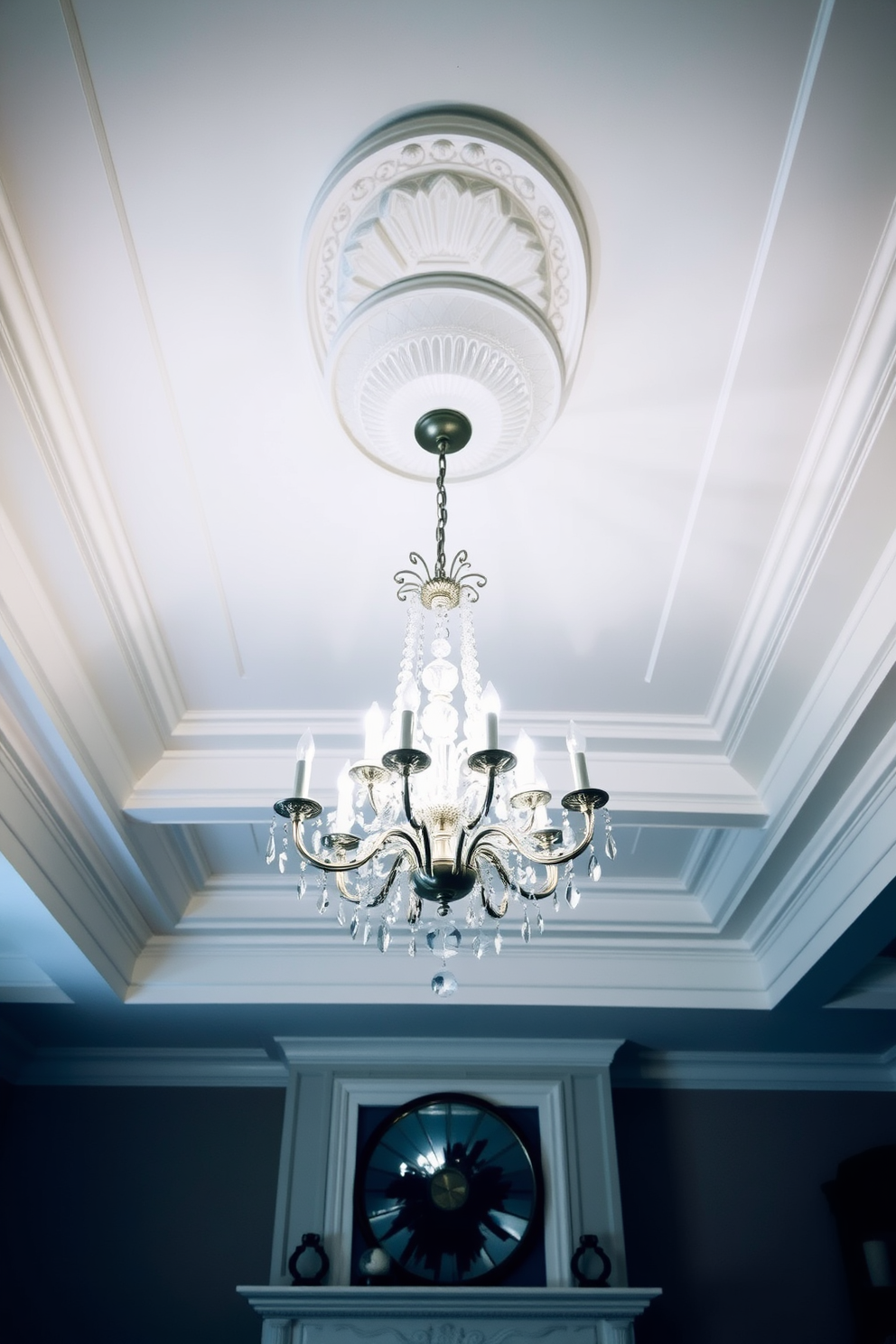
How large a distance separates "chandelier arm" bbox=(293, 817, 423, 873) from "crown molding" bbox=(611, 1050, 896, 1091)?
3.36m

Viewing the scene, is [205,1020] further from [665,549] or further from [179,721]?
[665,549]

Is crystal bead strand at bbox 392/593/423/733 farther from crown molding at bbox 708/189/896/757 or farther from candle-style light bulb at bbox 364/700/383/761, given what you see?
crown molding at bbox 708/189/896/757

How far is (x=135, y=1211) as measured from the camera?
443cm

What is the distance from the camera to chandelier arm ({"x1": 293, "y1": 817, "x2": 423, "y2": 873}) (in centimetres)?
190

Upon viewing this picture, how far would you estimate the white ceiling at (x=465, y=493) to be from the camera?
5.84ft

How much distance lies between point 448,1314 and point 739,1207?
5.11 ft

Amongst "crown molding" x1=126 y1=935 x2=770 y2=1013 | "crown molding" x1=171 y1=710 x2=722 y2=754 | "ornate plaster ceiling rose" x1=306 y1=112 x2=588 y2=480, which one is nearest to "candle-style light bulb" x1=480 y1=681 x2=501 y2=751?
"ornate plaster ceiling rose" x1=306 y1=112 x2=588 y2=480

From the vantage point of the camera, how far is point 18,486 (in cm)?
232

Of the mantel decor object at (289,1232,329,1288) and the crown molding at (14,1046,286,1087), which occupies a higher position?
the crown molding at (14,1046,286,1087)

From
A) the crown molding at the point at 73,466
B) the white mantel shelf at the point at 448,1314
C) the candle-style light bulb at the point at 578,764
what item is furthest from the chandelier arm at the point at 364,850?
the white mantel shelf at the point at 448,1314

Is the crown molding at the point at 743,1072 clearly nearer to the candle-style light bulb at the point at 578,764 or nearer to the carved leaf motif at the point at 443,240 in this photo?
the candle-style light bulb at the point at 578,764

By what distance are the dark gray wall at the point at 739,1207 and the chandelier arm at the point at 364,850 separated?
343 centimetres

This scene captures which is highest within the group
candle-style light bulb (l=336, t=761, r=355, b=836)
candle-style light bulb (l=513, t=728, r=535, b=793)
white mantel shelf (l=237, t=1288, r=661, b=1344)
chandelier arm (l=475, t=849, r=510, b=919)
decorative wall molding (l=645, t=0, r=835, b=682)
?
decorative wall molding (l=645, t=0, r=835, b=682)

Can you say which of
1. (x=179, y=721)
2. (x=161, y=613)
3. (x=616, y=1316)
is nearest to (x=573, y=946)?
(x=616, y=1316)
